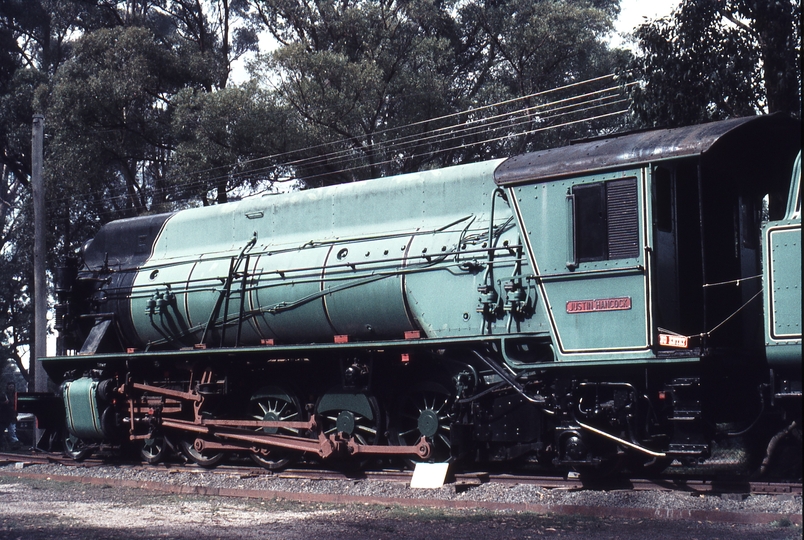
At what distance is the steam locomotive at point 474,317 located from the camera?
336 inches

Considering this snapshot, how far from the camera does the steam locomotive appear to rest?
8.54 metres

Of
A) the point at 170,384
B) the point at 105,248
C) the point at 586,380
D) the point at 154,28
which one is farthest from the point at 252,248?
the point at 154,28

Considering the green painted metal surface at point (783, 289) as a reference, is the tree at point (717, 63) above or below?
above

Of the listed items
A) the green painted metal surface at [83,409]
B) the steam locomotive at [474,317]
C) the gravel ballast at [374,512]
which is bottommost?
the gravel ballast at [374,512]

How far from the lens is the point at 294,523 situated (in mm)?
8414

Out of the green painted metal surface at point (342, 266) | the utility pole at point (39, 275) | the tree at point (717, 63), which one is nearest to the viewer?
the green painted metal surface at point (342, 266)

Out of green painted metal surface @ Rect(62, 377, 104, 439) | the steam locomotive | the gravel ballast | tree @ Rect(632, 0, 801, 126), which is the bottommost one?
the gravel ballast

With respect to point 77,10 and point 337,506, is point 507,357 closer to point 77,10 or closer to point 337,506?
point 337,506

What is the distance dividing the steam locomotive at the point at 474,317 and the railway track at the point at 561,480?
29 cm

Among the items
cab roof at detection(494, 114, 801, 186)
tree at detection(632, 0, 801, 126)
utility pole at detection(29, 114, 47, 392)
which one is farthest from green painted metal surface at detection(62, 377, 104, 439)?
tree at detection(632, 0, 801, 126)

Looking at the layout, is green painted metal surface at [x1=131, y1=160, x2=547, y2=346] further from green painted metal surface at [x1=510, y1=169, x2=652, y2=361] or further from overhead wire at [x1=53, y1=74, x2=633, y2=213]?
overhead wire at [x1=53, y1=74, x2=633, y2=213]

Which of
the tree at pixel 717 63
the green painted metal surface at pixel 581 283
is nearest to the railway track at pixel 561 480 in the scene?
the green painted metal surface at pixel 581 283

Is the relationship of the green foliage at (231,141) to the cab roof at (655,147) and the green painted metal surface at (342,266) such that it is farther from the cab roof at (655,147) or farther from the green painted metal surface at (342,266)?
the cab roof at (655,147)

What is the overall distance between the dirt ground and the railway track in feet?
2.98
